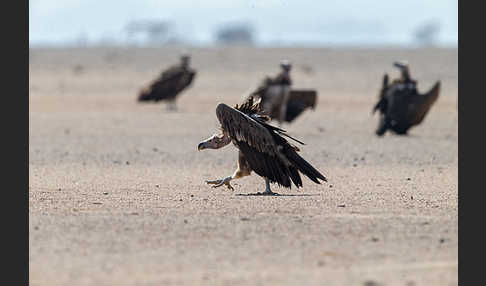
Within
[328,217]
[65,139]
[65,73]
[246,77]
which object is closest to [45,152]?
[65,139]

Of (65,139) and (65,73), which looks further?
(65,73)

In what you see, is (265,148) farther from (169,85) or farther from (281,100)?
(169,85)

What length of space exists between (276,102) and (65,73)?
36.2 m

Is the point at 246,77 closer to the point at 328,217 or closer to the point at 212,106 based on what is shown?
the point at 212,106

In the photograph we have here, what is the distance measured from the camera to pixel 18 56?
40.9 feet

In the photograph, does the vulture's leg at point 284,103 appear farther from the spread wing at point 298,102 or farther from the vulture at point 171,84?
the vulture at point 171,84

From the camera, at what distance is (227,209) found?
10820mm

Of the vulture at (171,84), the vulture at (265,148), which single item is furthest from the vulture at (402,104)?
the vulture at (265,148)

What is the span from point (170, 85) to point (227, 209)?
1906 centimetres

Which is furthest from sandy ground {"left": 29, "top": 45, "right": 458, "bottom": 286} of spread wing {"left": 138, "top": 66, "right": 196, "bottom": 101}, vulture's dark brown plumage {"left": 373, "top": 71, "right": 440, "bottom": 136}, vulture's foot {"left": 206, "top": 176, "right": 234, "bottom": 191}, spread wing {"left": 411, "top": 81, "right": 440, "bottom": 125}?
spread wing {"left": 138, "top": 66, "right": 196, "bottom": 101}

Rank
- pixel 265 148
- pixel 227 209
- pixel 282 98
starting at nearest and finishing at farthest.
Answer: pixel 227 209
pixel 265 148
pixel 282 98

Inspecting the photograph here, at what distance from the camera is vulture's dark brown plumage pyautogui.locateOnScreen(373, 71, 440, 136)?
68.8 feet

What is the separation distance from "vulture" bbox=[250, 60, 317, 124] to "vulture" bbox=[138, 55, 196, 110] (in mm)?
7185

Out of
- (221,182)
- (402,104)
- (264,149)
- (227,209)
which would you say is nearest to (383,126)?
(402,104)
